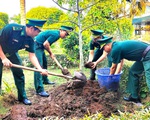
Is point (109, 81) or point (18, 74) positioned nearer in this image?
point (18, 74)

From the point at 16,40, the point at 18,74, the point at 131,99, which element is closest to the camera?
the point at 16,40

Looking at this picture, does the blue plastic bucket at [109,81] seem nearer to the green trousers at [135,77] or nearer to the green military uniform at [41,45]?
the green trousers at [135,77]

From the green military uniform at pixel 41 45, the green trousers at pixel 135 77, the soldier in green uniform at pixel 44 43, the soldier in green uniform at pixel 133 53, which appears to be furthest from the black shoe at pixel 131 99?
the green military uniform at pixel 41 45

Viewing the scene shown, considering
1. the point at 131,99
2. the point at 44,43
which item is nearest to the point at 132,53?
the point at 131,99

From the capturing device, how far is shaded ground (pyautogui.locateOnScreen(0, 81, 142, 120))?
424 cm

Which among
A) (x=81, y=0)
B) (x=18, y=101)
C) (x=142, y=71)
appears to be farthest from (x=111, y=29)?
(x=18, y=101)

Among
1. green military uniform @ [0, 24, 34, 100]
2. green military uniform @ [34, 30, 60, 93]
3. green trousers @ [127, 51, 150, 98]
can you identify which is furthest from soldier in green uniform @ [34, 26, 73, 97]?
green trousers @ [127, 51, 150, 98]

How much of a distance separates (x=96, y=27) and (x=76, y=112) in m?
3.11

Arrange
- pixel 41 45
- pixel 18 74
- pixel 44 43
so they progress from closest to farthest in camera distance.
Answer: pixel 18 74, pixel 44 43, pixel 41 45

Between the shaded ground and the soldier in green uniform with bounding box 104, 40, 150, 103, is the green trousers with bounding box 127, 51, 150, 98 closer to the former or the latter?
the soldier in green uniform with bounding box 104, 40, 150, 103

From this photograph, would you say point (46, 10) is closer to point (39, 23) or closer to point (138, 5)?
point (138, 5)

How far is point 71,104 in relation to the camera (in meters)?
4.71

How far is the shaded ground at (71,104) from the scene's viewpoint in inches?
167

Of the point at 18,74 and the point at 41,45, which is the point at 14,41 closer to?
the point at 18,74
